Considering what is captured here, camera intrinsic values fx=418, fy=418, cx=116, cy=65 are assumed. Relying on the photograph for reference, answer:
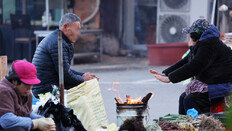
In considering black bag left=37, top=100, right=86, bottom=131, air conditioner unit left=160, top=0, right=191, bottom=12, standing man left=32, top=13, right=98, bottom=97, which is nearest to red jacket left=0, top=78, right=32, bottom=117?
black bag left=37, top=100, right=86, bottom=131

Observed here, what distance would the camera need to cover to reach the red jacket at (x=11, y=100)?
148 inches

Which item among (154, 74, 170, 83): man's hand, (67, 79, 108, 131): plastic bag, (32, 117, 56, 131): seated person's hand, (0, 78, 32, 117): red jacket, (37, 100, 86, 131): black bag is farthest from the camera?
(154, 74, 170, 83): man's hand

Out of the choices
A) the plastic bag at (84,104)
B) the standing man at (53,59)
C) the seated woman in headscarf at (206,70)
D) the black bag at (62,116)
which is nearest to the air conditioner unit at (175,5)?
the seated woman in headscarf at (206,70)

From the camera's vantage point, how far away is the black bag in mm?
4301

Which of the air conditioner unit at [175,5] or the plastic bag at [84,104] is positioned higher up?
the air conditioner unit at [175,5]

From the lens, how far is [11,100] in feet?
12.5

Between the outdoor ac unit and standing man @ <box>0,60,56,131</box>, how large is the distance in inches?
379

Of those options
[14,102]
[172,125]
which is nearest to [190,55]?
[172,125]

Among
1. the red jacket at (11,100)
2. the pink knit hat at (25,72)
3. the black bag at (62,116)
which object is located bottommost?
the black bag at (62,116)

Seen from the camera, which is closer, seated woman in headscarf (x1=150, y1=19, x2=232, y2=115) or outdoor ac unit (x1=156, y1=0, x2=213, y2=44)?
seated woman in headscarf (x1=150, y1=19, x2=232, y2=115)

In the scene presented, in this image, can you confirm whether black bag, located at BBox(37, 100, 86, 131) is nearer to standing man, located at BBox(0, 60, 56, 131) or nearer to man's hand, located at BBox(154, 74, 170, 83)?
standing man, located at BBox(0, 60, 56, 131)

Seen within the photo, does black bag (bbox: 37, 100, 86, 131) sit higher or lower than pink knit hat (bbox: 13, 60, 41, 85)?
lower

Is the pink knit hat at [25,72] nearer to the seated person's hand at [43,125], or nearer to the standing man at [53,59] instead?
the seated person's hand at [43,125]

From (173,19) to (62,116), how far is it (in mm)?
9468
